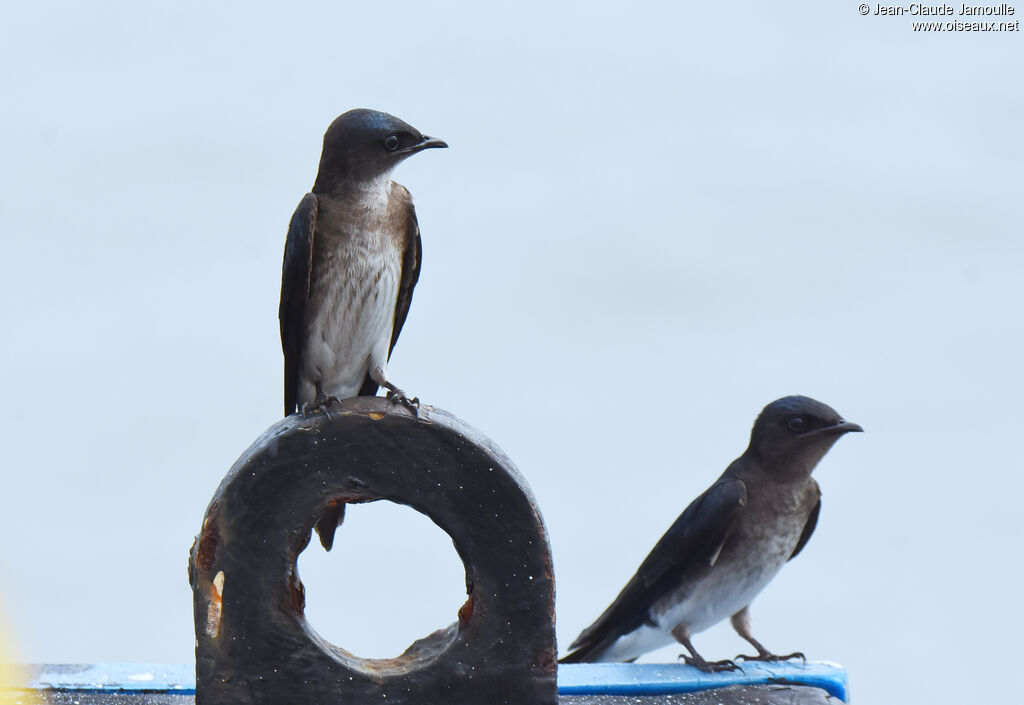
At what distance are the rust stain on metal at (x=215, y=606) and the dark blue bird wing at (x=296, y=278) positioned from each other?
143cm

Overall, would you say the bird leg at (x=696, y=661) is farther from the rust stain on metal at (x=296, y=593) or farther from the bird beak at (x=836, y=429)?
the rust stain on metal at (x=296, y=593)


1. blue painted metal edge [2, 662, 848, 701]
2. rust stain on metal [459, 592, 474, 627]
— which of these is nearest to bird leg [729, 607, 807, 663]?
blue painted metal edge [2, 662, 848, 701]

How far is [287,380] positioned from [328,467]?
1.62 meters

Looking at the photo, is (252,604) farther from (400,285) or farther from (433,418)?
(400,285)

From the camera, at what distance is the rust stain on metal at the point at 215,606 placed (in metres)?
2.50

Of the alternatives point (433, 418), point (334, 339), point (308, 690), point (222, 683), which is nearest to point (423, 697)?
point (308, 690)

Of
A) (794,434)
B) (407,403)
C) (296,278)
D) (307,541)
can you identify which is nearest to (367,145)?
(296,278)

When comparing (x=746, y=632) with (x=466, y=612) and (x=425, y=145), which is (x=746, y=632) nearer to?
(x=425, y=145)

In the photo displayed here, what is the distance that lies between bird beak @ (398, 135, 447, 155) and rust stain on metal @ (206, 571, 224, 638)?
155 centimetres

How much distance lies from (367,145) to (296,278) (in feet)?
1.38

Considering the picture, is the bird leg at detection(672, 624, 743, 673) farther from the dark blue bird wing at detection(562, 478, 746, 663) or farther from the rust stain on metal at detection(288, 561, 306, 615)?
the rust stain on metal at detection(288, 561, 306, 615)

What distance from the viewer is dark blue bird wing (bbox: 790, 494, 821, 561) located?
17.5ft

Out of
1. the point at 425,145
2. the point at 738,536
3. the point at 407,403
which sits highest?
the point at 425,145

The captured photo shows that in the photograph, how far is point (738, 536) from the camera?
5.12 metres
